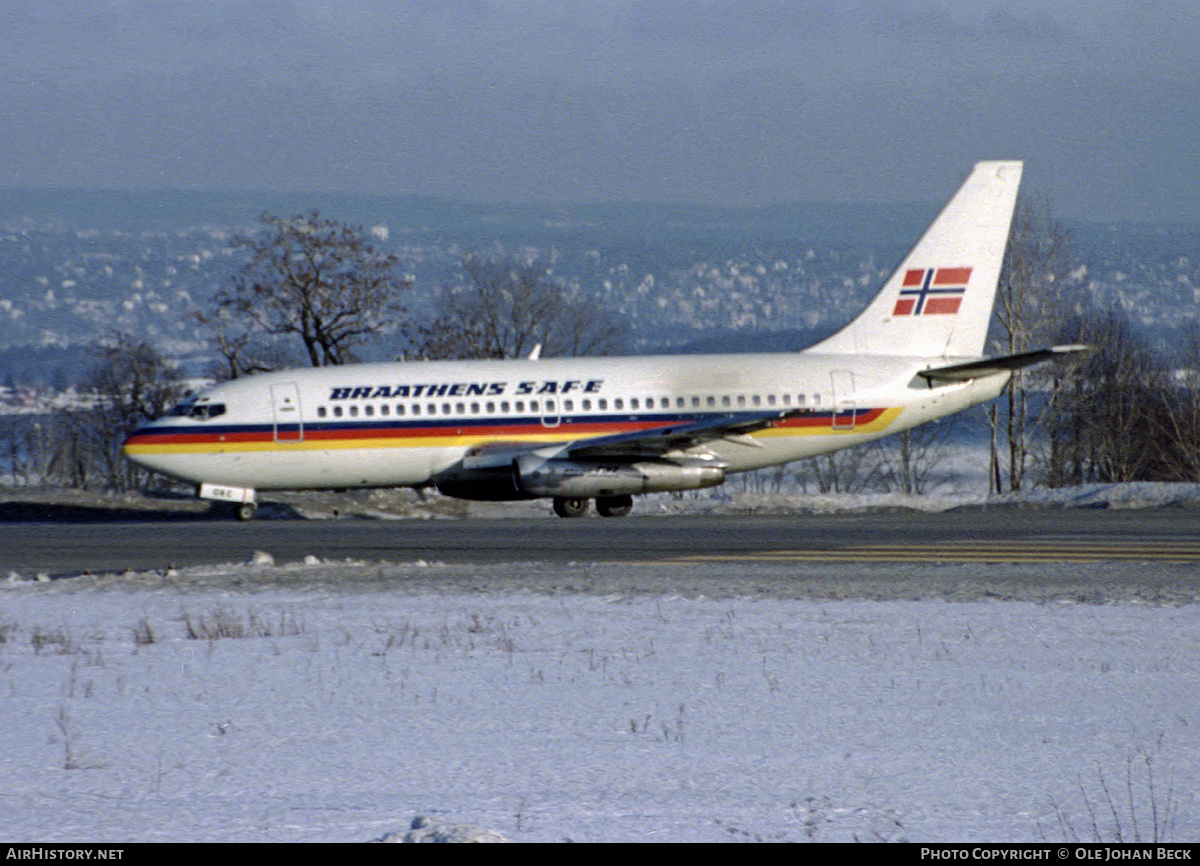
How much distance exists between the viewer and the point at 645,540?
23.2 metres

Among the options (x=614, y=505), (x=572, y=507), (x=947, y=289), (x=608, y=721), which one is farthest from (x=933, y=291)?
(x=608, y=721)

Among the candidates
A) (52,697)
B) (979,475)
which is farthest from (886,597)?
(979,475)

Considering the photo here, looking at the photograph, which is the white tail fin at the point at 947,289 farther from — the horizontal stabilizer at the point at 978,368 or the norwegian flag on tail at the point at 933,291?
the horizontal stabilizer at the point at 978,368

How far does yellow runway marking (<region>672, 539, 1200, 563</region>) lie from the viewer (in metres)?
19.8

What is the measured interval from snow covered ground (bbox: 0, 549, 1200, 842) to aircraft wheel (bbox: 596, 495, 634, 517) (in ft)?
56.6

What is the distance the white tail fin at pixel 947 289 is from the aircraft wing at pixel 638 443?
14.3 feet

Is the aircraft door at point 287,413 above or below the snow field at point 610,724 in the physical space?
above

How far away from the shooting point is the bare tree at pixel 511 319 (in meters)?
62.1

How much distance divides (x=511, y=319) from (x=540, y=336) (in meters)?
1.73

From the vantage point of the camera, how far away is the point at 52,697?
10.0 metres

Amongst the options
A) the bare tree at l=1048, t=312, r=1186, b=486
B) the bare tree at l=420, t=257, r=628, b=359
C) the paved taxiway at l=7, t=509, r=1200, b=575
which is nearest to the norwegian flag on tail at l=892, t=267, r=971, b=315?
the paved taxiway at l=7, t=509, r=1200, b=575

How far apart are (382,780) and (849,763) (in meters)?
2.59

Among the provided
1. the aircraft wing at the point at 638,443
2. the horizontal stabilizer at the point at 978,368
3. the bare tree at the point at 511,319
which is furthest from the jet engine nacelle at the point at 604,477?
the bare tree at the point at 511,319
